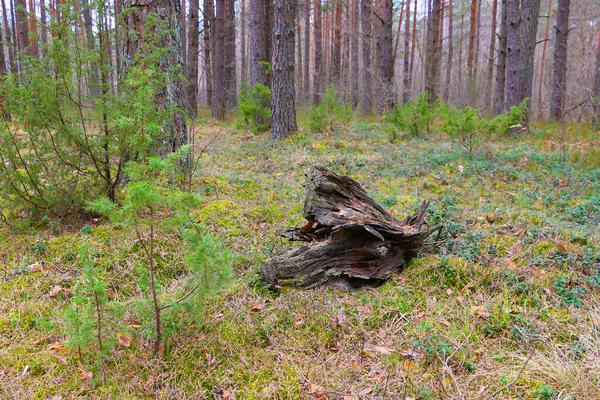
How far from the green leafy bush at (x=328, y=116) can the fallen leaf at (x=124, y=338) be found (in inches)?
318

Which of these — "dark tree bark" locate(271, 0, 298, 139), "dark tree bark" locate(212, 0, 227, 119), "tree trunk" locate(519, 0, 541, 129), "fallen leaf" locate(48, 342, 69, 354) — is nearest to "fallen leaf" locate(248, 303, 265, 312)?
"fallen leaf" locate(48, 342, 69, 354)

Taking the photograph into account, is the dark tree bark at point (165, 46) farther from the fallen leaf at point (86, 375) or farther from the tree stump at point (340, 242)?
the fallen leaf at point (86, 375)

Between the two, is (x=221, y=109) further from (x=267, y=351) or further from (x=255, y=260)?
(x=267, y=351)

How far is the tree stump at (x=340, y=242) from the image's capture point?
3158 mm

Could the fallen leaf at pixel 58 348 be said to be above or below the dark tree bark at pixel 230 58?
below

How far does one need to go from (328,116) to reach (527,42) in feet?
16.2

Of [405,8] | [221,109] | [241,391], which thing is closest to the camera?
[241,391]

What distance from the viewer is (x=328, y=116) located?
33.3ft

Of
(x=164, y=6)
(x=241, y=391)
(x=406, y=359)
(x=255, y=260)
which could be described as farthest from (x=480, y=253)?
(x=164, y=6)

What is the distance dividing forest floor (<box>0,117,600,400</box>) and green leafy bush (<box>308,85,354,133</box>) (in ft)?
18.1

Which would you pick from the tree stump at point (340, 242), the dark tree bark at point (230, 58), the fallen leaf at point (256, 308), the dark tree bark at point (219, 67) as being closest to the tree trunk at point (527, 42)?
the tree stump at point (340, 242)

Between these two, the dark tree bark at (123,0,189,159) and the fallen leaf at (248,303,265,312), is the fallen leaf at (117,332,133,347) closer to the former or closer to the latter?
the fallen leaf at (248,303,265,312)

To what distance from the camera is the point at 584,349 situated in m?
2.38

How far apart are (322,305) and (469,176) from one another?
13.7 feet
